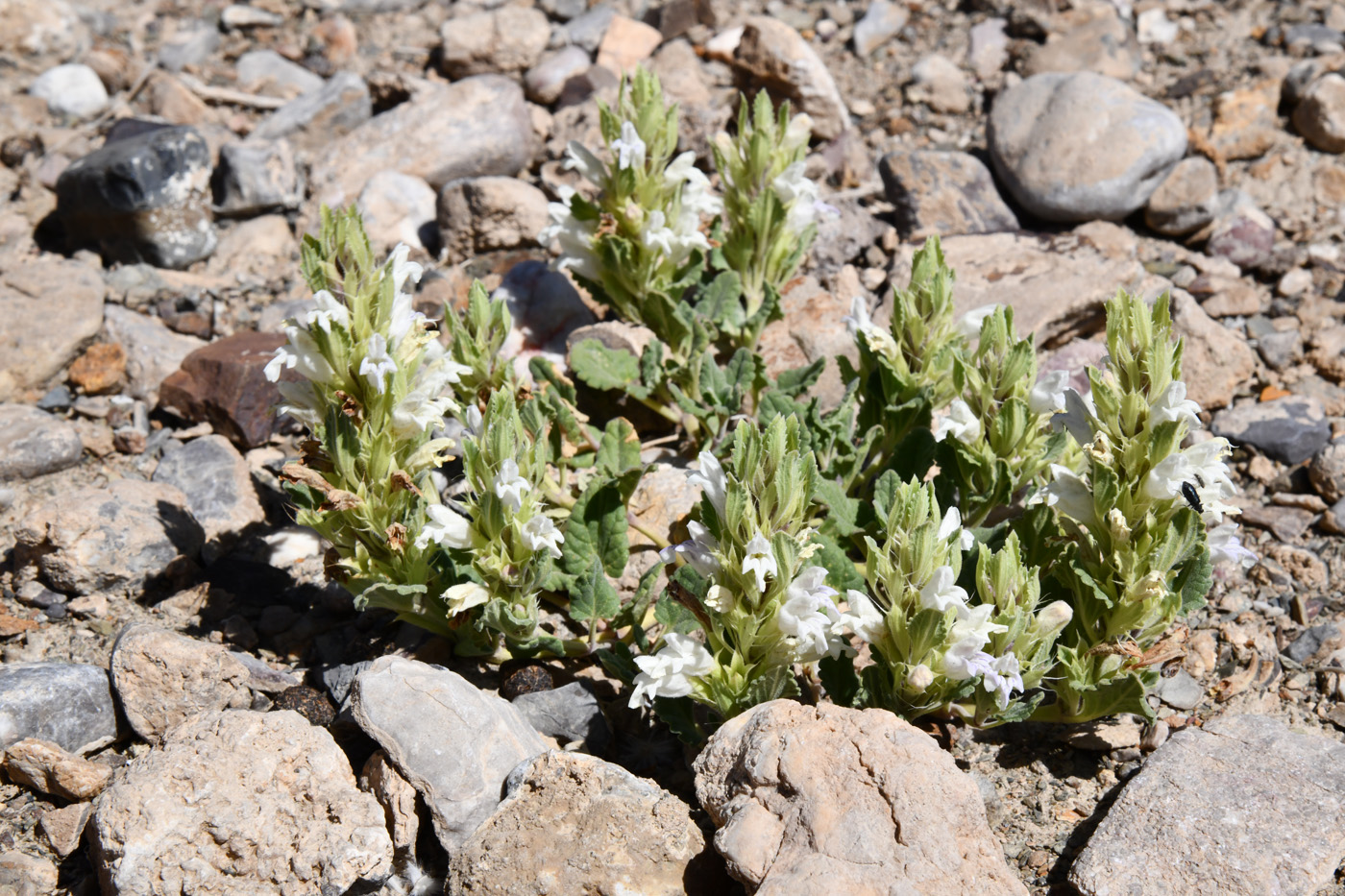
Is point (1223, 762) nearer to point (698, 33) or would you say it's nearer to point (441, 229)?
point (441, 229)

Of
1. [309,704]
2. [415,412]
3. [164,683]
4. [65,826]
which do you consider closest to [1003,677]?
[415,412]

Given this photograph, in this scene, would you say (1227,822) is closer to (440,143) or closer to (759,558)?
(759,558)

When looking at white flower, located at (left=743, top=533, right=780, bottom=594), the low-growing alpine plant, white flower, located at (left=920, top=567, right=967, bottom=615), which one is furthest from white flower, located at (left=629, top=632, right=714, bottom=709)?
white flower, located at (left=920, top=567, right=967, bottom=615)

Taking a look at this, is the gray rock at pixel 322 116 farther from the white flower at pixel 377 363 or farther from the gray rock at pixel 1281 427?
the gray rock at pixel 1281 427

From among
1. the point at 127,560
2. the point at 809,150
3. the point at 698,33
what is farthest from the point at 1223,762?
the point at 698,33

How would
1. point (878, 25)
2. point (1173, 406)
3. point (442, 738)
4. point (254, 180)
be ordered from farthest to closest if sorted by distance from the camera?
point (878, 25) → point (254, 180) → point (442, 738) → point (1173, 406)

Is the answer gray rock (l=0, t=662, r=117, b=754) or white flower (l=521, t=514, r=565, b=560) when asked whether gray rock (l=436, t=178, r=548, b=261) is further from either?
gray rock (l=0, t=662, r=117, b=754)
